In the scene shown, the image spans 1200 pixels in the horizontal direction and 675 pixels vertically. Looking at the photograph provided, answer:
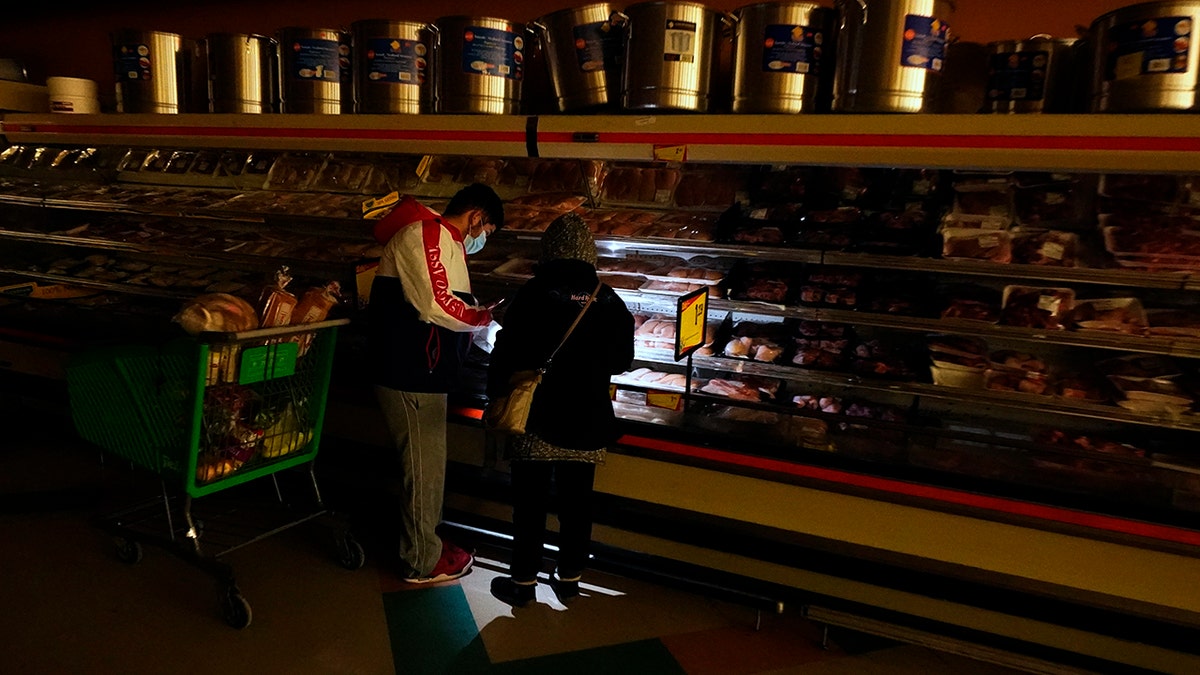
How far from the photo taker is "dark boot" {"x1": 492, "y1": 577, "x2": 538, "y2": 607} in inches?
127

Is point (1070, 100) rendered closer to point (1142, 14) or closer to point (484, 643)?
point (1142, 14)

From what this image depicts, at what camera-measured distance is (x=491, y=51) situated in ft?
11.1

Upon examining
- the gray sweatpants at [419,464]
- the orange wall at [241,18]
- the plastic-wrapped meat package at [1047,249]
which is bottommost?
the gray sweatpants at [419,464]

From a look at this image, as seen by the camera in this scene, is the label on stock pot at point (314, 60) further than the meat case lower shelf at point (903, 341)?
Yes

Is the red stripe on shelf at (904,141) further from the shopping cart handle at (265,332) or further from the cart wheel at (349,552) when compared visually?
the cart wheel at (349,552)

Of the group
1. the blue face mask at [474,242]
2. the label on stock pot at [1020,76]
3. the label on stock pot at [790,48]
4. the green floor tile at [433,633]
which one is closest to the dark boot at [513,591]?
the green floor tile at [433,633]

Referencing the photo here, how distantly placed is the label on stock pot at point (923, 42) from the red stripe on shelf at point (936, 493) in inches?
61.8

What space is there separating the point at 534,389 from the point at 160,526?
2149 mm

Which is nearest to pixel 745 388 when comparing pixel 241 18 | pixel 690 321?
pixel 690 321

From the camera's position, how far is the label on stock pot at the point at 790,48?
2857mm

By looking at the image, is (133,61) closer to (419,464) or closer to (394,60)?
(394,60)

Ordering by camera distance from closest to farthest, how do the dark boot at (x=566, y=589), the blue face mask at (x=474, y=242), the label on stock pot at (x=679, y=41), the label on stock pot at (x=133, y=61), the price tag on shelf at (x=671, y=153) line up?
1. the label on stock pot at (x=679, y=41)
2. the price tag on shelf at (x=671, y=153)
3. the dark boot at (x=566, y=589)
4. the blue face mask at (x=474, y=242)
5. the label on stock pot at (x=133, y=61)

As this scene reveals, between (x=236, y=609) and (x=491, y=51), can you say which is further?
(x=491, y=51)

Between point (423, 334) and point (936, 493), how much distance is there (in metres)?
2.14
